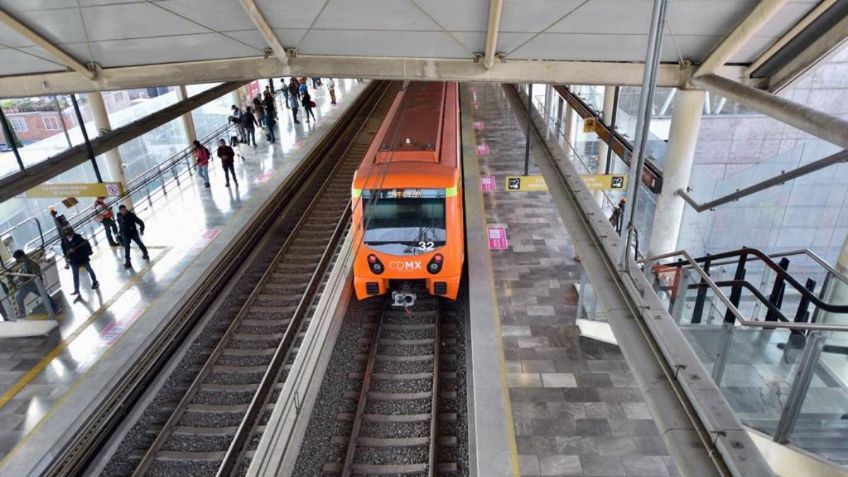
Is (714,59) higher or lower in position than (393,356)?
higher

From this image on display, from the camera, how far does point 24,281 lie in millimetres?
9016

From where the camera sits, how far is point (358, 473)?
21.2ft

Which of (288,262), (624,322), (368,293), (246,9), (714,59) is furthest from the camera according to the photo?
(288,262)

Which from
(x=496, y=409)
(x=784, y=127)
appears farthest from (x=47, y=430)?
(x=784, y=127)

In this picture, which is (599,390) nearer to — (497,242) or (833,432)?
(833,432)

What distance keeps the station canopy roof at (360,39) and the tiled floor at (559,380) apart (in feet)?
12.2

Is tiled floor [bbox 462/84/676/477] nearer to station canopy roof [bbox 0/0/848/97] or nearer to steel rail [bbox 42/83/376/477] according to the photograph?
station canopy roof [bbox 0/0/848/97]

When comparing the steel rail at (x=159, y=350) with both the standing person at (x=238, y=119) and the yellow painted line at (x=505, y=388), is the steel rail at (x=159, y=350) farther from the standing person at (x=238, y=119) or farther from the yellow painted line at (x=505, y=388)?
the standing person at (x=238, y=119)

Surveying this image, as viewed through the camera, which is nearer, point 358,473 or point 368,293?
point 358,473

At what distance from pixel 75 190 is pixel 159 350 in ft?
15.0

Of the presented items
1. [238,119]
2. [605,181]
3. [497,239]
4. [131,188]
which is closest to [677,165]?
[605,181]

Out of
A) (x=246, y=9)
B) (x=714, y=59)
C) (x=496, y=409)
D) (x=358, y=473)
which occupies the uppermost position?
(x=246, y=9)

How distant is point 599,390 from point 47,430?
7292mm

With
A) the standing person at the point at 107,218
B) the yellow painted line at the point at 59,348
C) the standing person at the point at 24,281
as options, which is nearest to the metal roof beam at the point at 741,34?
the yellow painted line at the point at 59,348
